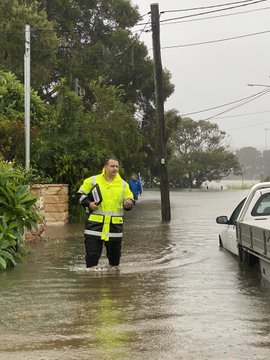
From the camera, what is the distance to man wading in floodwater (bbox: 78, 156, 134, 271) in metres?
8.15

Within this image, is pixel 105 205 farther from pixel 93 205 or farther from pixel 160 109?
pixel 160 109

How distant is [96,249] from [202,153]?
5756cm

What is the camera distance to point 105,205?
323 inches

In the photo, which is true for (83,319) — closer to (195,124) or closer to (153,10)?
(153,10)

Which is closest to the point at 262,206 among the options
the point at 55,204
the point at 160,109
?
the point at 55,204

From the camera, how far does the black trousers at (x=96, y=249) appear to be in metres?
8.24

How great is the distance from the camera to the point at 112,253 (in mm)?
8516

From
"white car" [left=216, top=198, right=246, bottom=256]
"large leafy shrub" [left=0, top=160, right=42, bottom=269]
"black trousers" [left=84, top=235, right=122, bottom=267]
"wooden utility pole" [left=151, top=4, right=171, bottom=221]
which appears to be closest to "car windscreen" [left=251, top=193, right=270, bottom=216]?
"white car" [left=216, top=198, right=246, bottom=256]

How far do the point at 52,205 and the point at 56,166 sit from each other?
4.76 ft

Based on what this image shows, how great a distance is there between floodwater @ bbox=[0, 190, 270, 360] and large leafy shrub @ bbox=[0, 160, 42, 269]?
0.29m

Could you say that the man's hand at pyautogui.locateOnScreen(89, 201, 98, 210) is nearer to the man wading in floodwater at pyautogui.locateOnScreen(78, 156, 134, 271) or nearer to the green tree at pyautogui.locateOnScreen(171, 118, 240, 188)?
the man wading in floodwater at pyautogui.locateOnScreen(78, 156, 134, 271)

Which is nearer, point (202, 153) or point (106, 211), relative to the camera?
point (106, 211)

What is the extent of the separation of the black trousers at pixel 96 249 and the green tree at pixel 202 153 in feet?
181

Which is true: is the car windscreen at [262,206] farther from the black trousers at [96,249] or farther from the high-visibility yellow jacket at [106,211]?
the black trousers at [96,249]
